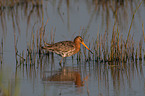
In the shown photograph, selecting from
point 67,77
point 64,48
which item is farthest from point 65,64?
point 67,77

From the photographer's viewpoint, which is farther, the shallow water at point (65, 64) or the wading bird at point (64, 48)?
the wading bird at point (64, 48)

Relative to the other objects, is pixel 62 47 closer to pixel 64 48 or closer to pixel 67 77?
pixel 64 48

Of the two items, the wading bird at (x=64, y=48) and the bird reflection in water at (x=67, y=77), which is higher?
the wading bird at (x=64, y=48)

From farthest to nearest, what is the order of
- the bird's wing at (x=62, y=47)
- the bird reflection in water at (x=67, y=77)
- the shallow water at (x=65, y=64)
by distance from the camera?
the bird's wing at (x=62, y=47) < the bird reflection in water at (x=67, y=77) < the shallow water at (x=65, y=64)

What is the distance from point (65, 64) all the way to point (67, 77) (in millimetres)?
2009

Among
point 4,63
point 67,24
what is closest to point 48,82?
point 4,63

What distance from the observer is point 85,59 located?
40.6 ft

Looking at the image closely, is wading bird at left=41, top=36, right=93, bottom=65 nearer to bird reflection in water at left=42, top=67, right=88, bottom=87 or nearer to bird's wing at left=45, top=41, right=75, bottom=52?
bird's wing at left=45, top=41, right=75, bottom=52

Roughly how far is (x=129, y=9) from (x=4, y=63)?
1037 centimetres

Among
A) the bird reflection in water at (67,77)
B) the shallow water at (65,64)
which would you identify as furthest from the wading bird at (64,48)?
the bird reflection in water at (67,77)

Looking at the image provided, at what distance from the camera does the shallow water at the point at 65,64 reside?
28.2 feet

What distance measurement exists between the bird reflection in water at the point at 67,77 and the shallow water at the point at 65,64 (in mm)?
28

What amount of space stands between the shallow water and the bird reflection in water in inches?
1.1

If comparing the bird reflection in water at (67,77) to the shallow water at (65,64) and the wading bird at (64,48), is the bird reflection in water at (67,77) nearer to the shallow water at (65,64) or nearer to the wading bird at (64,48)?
the shallow water at (65,64)
